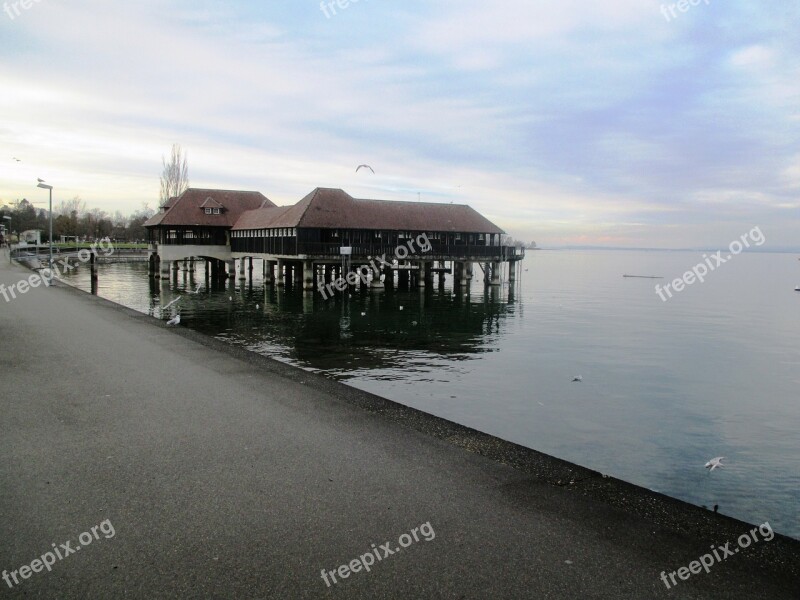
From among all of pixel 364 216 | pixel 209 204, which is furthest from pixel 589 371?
pixel 209 204

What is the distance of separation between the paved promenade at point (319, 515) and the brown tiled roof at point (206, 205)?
45380 millimetres

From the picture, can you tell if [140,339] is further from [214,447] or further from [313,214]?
[313,214]

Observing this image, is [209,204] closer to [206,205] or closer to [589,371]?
[206,205]

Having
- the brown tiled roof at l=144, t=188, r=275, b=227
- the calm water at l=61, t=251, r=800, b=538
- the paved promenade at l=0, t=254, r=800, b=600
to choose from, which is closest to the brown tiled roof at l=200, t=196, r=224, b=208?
→ the brown tiled roof at l=144, t=188, r=275, b=227

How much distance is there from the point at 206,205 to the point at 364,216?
51.8ft

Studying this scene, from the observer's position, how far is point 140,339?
17953mm

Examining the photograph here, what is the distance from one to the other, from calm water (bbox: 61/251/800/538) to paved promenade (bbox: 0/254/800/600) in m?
3.92

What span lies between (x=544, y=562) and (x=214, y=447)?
4678 millimetres

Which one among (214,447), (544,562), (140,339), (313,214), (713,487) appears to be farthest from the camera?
(313,214)

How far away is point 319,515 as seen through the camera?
6203 mm

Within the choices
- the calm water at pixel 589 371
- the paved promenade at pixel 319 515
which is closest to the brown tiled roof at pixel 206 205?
the calm water at pixel 589 371

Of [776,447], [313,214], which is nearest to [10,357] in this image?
[776,447]

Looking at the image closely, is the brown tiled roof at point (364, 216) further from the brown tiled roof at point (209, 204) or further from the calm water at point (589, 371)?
the calm water at point (589, 371)

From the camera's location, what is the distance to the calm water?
1164 cm
